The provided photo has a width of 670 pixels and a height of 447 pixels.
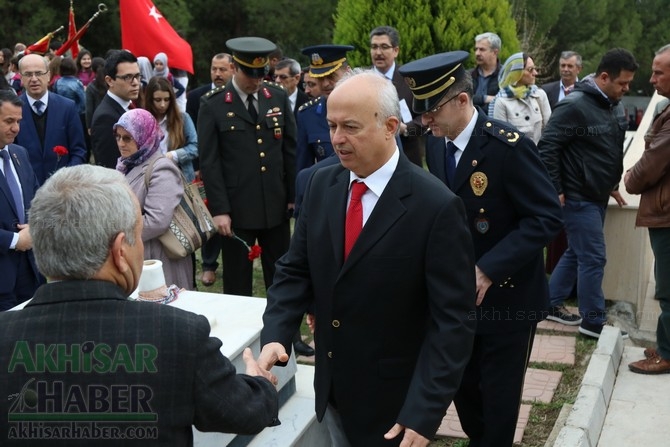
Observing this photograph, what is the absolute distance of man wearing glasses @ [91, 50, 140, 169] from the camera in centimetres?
606

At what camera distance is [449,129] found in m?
3.73

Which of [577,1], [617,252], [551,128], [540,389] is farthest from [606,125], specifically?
[577,1]

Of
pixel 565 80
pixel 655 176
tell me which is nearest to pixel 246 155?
pixel 655 176

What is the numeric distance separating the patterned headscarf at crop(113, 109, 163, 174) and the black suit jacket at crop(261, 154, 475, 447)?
221cm

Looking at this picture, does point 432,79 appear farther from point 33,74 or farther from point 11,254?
point 33,74

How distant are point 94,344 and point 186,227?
10.1 ft

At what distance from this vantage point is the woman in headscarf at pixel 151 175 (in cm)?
483

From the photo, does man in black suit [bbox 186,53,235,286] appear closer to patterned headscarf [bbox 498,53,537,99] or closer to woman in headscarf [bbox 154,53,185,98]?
woman in headscarf [bbox 154,53,185,98]

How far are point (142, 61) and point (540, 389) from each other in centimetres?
676

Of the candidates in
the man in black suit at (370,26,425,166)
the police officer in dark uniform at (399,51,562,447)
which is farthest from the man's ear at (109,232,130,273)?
the man in black suit at (370,26,425,166)

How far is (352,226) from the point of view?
9.40 feet

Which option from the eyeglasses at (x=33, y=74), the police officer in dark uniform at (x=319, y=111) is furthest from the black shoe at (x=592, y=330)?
the eyeglasses at (x=33, y=74)

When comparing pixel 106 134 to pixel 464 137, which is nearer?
pixel 464 137

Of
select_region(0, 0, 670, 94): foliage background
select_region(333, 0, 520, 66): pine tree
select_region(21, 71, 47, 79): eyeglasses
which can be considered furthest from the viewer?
select_region(0, 0, 670, 94): foliage background
